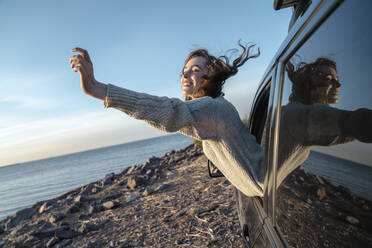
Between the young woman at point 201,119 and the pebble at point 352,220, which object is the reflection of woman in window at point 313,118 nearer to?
the pebble at point 352,220

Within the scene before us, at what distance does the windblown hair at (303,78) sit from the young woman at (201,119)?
0.59 meters

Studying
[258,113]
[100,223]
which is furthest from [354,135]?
[100,223]

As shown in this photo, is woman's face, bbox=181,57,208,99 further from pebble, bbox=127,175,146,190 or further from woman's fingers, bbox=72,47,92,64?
pebble, bbox=127,175,146,190

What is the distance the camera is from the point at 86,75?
131 cm

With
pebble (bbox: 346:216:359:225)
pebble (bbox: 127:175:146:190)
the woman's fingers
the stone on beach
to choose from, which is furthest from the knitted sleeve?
the stone on beach

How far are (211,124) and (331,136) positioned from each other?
88 centimetres

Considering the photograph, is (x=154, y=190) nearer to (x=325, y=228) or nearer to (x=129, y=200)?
(x=129, y=200)

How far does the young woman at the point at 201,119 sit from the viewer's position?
134cm

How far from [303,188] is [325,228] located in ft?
0.67

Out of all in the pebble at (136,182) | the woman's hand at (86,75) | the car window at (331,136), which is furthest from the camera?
the pebble at (136,182)

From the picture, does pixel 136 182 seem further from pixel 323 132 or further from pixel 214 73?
pixel 323 132

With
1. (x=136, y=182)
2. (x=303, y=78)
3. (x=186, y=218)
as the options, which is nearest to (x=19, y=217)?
(x=136, y=182)

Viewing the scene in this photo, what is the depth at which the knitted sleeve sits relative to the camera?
1340 millimetres

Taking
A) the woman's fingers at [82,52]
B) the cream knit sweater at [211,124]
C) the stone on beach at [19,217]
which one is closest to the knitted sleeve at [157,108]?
the cream knit sweater at [211,124]
